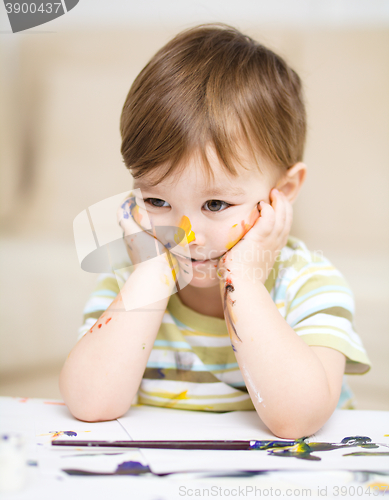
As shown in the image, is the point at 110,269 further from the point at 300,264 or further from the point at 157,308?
the point at 300,264

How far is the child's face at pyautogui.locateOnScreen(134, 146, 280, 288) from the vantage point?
2.21 ft

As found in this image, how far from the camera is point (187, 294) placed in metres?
0.88

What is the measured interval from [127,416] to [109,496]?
0.91ft

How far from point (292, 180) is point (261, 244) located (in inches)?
6.9

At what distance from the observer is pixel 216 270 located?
770mm

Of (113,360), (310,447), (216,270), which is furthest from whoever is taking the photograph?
(216,270)

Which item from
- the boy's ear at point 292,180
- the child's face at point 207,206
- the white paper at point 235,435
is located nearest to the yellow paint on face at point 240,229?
the child's face at point 207,206

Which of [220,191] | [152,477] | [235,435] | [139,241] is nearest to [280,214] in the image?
[220,191]

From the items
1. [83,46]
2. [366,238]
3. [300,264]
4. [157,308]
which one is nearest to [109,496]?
[157,308]

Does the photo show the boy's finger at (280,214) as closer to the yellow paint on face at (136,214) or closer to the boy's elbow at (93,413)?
the yellow paint on face at (136,214)

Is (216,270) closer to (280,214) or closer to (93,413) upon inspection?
(280,214)

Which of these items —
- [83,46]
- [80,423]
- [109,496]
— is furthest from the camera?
[83,46]

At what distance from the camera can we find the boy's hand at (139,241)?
78cm

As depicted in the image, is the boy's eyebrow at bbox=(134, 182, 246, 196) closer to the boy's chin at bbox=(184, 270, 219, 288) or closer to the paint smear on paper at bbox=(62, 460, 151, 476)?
the boy's chin at bbox=(184, 270, 219, 288)
